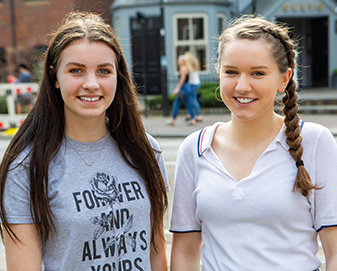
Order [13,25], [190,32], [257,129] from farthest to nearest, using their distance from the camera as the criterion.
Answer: [13,25] → [190,32] → [257,129]

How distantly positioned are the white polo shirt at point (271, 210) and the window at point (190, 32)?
17.7 meters

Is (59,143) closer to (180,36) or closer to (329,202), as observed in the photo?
(329,202)

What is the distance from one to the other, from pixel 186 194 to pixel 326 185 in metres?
0.60

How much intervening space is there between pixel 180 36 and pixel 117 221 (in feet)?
59.4

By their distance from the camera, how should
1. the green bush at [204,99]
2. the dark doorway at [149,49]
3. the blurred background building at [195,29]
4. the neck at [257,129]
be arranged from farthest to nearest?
the dark doorway at [149,49] → the blurred background building at [195,29] → the green bush at [204,99] → the neck at [257,129]

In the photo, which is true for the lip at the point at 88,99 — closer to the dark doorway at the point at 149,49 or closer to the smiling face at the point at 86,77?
the smiling face at the point at 86,77

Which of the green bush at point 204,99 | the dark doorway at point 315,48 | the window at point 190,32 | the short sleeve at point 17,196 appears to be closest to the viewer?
the short sleeve at point 17,196

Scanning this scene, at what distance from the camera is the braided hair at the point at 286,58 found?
1906mm

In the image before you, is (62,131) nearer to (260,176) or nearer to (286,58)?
(260,176)

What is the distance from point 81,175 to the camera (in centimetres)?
200

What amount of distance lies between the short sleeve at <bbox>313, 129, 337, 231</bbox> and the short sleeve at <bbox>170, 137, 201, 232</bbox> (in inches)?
20.6

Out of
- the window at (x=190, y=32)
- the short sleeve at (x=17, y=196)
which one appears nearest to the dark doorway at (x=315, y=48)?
the window at (x=190, y=32)

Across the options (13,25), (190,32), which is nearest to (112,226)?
(190,32)

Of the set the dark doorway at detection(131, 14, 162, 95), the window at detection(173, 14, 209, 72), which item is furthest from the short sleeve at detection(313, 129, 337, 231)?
the dark doorway at detection(131, 14, 162, 95)
